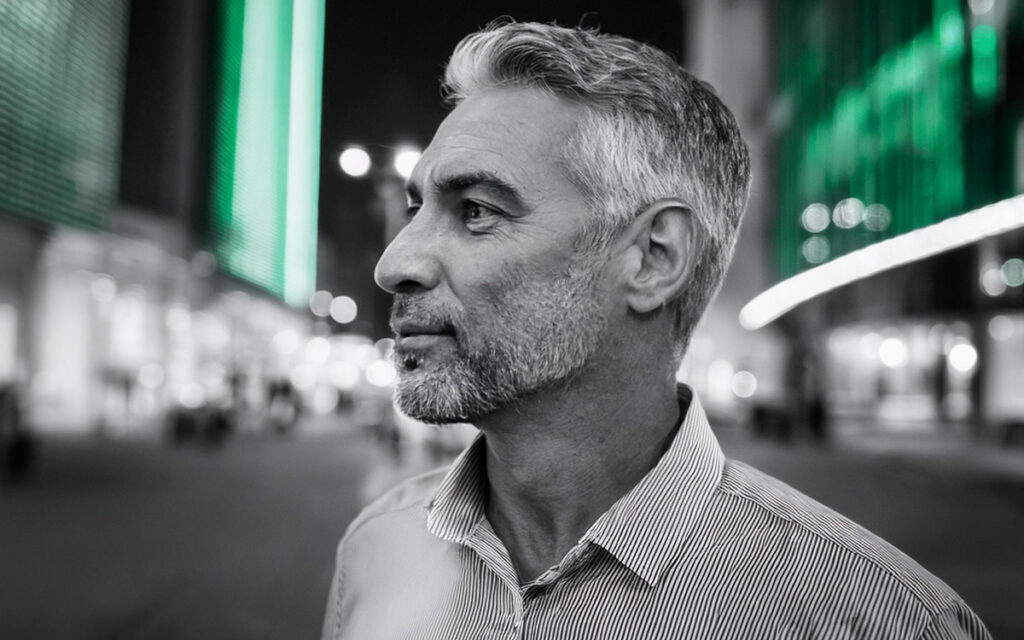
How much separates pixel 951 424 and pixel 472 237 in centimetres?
2175

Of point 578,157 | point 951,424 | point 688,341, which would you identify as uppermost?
point 578,157

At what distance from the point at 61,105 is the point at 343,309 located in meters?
1.50

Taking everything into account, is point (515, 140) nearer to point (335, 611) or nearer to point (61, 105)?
point (335, 611)

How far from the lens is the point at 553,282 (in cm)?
115

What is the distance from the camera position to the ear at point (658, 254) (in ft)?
3.91

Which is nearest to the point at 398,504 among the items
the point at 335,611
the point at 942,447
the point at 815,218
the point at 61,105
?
the point at 335,611

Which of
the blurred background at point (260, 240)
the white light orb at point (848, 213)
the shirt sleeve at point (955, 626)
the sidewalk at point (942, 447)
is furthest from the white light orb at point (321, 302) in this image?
the sidewalk at point (942, 447)

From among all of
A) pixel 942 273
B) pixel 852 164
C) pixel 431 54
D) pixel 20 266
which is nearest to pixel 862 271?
pixel 852 164

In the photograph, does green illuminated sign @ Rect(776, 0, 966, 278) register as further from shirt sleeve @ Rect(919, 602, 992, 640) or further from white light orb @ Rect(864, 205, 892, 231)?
shirt sleeve @ Rect(919, 602, 992, 640)

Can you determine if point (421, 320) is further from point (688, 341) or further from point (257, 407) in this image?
point (257, 407)

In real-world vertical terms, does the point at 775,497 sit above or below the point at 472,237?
below

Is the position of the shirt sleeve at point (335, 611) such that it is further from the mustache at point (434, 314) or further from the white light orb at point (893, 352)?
the white light orb at point (893, 352)

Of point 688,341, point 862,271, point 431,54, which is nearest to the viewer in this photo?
point 688,341

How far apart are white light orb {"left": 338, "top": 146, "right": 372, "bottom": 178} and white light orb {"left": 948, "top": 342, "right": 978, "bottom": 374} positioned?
809 inches
